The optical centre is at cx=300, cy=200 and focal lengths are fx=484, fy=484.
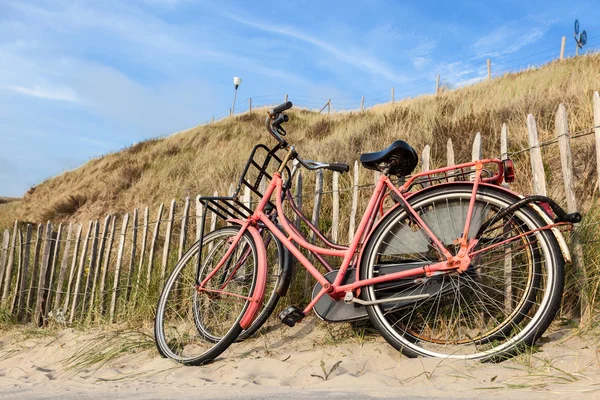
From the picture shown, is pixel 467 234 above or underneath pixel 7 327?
above

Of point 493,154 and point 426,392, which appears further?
point 493,154

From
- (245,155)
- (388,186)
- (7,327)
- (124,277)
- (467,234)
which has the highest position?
(245,155)

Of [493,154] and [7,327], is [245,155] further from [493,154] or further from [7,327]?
[493,154]

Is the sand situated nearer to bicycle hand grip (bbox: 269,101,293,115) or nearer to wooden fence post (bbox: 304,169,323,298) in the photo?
wooden fence post (bbox: 304,169,323,298)

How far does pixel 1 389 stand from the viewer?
3391 millimetres

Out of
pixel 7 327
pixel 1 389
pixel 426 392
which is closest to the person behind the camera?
pixel 426 392

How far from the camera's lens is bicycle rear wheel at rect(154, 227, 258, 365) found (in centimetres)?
370

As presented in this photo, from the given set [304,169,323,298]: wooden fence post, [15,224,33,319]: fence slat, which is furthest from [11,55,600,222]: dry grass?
[15,224,33,319]: fence slat

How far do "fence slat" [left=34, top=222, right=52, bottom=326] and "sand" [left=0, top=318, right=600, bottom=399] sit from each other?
1949 mm

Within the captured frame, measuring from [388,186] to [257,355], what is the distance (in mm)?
1517

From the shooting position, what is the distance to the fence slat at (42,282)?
636cm

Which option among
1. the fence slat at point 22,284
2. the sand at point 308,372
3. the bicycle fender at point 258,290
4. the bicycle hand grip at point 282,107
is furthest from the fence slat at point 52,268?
the bicycle hand grip at point 282,107

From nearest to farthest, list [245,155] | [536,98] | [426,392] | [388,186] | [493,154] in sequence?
1. [426,392]
2. [388,186]
3. [493,154]
4. [536,98]
5. [245,155]

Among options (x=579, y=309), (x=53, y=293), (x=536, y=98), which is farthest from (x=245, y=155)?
(x=579, y=309)
